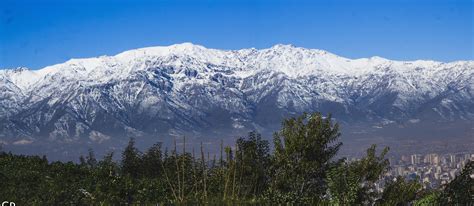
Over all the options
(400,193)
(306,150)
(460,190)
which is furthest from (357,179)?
(306,150)

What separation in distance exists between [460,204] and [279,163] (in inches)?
364

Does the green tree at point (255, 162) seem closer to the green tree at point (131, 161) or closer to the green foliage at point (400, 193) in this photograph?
the green foliage at point (400, 193)

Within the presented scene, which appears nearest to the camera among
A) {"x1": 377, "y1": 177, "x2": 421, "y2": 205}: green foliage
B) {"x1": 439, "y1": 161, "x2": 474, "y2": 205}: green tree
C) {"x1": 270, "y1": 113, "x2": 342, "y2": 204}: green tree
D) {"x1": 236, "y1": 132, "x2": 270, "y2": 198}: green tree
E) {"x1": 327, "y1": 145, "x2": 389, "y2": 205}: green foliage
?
{"x1": 439, "y1": 161, "x2": 474, "y2": 205}: green tree

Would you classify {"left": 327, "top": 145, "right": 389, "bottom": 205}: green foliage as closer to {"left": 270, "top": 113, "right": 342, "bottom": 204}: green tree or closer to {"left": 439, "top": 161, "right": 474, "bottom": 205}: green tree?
{"left": 270, "top": 113, "right": 342, "bottom": 204}: green tree

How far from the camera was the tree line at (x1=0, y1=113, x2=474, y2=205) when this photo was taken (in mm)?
22172

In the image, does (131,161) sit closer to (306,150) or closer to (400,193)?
(306,150)

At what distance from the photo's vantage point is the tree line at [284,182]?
22.2m

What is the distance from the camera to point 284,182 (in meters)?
26.7

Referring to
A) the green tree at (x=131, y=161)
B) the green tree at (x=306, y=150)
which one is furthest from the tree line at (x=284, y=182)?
the green tree at (x=131, y=161)

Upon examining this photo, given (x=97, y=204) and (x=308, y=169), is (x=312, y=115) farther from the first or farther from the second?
(x=97, y=204)

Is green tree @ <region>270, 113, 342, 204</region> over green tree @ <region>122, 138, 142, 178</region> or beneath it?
over

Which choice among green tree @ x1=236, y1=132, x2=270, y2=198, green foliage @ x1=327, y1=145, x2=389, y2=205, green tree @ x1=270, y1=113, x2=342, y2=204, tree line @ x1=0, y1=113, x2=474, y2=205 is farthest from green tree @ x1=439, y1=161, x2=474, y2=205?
green tree @ x1=236, y1=132, x2=270, y2=198

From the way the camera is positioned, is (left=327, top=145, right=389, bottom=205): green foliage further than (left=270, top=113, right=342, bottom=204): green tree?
No

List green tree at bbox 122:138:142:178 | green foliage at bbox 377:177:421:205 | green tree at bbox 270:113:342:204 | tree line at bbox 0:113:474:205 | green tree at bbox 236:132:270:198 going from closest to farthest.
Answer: tree line at bbox 0:113:474:205
green foliage at bbox 377:177:421:205
green tree at bbox 236:132:270:198
green tree at bbox 270:113:342:204
green tree at bbox 122:138:142:178
